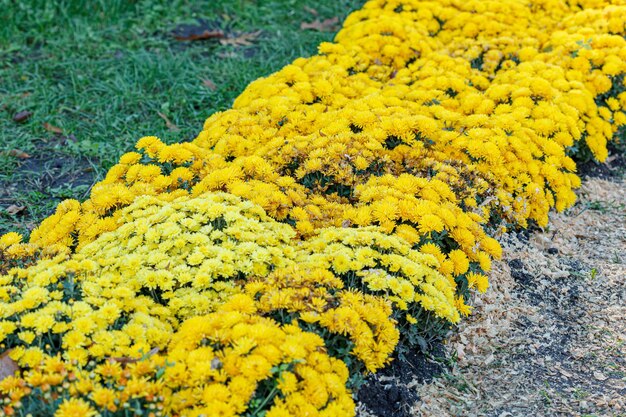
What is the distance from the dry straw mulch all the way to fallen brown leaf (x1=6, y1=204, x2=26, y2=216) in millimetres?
2821

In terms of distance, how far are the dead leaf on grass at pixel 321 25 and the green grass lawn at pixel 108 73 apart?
4cm

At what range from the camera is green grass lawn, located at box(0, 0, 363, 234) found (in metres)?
4.72

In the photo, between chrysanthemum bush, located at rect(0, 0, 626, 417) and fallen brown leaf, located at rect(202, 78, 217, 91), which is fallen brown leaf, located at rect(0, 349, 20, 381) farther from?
fallen brown leaf, located at rect(202, 78, 217, 91)

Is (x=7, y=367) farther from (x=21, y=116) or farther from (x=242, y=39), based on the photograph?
(x=242, y=39)

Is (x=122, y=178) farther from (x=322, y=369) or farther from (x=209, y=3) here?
(x=209, y=3)

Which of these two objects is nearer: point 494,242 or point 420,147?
point 494,242

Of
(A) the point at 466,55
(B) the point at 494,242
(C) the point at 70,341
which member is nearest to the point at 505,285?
(B) the point at 494,242

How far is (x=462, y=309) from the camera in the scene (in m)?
3.14

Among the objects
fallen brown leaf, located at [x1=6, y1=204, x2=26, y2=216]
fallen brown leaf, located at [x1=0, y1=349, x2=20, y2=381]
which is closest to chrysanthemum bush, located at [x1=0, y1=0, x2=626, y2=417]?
fallen brown leaf, located at [x1=0, y1=349, x2=20, y2=381]

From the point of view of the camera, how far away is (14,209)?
13.9ft

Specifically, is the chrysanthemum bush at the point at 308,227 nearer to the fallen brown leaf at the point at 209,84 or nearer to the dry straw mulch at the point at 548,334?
the dry straw mulch at the point at 548,334

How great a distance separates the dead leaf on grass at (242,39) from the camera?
21.0 ft

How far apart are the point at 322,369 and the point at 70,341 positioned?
0.90 metres

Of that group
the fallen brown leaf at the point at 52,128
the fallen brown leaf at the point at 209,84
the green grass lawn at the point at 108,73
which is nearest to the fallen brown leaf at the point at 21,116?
the green grass lawn at the point at 108,73
